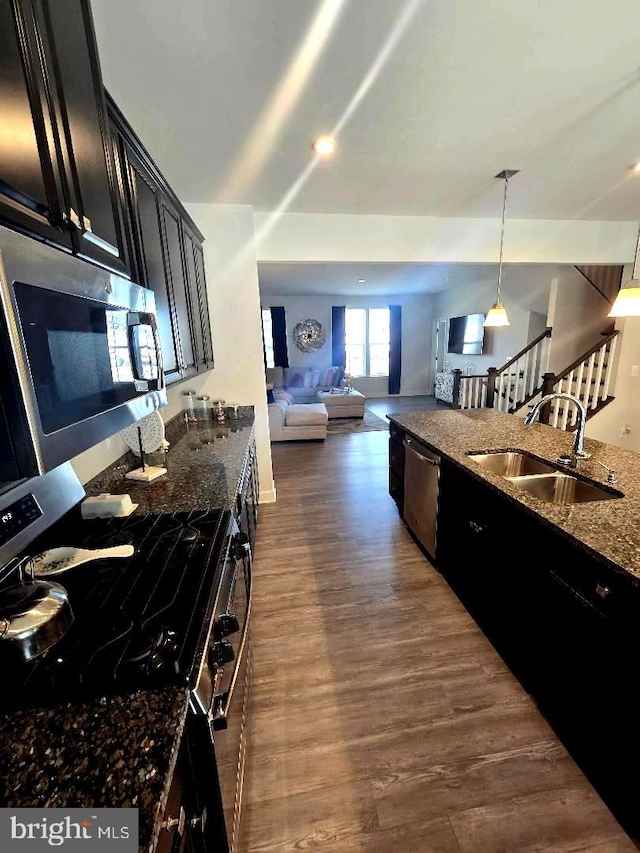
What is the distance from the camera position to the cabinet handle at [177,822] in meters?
0.59

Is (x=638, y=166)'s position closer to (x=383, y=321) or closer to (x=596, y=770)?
(x=596, y=770)

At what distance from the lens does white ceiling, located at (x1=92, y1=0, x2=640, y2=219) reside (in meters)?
1.26

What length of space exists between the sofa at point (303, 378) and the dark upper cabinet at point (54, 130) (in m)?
6.62

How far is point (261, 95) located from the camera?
164 centimetres

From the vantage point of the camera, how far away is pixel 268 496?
3562 millimetres

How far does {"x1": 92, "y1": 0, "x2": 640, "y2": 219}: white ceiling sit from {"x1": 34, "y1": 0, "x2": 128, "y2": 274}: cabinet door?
41 cm

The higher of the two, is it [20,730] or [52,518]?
[52,518]

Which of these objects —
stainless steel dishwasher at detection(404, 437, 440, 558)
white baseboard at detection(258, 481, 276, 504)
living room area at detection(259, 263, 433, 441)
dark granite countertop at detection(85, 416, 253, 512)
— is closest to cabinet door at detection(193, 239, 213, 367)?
dark granite countertop at detection(85, 416, 253, 512)

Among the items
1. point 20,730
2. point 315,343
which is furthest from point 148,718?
point 315,343

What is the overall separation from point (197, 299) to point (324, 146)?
1.30 metres

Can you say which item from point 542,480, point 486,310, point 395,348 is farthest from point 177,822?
point 395,348

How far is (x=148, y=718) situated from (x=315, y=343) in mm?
8765

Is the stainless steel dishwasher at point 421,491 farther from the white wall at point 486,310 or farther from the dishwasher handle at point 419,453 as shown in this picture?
the white wall at point 486,310

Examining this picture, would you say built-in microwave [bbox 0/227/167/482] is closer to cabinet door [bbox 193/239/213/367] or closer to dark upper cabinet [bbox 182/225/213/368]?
dark upper cabinet [bbox 182/225/213/368]
